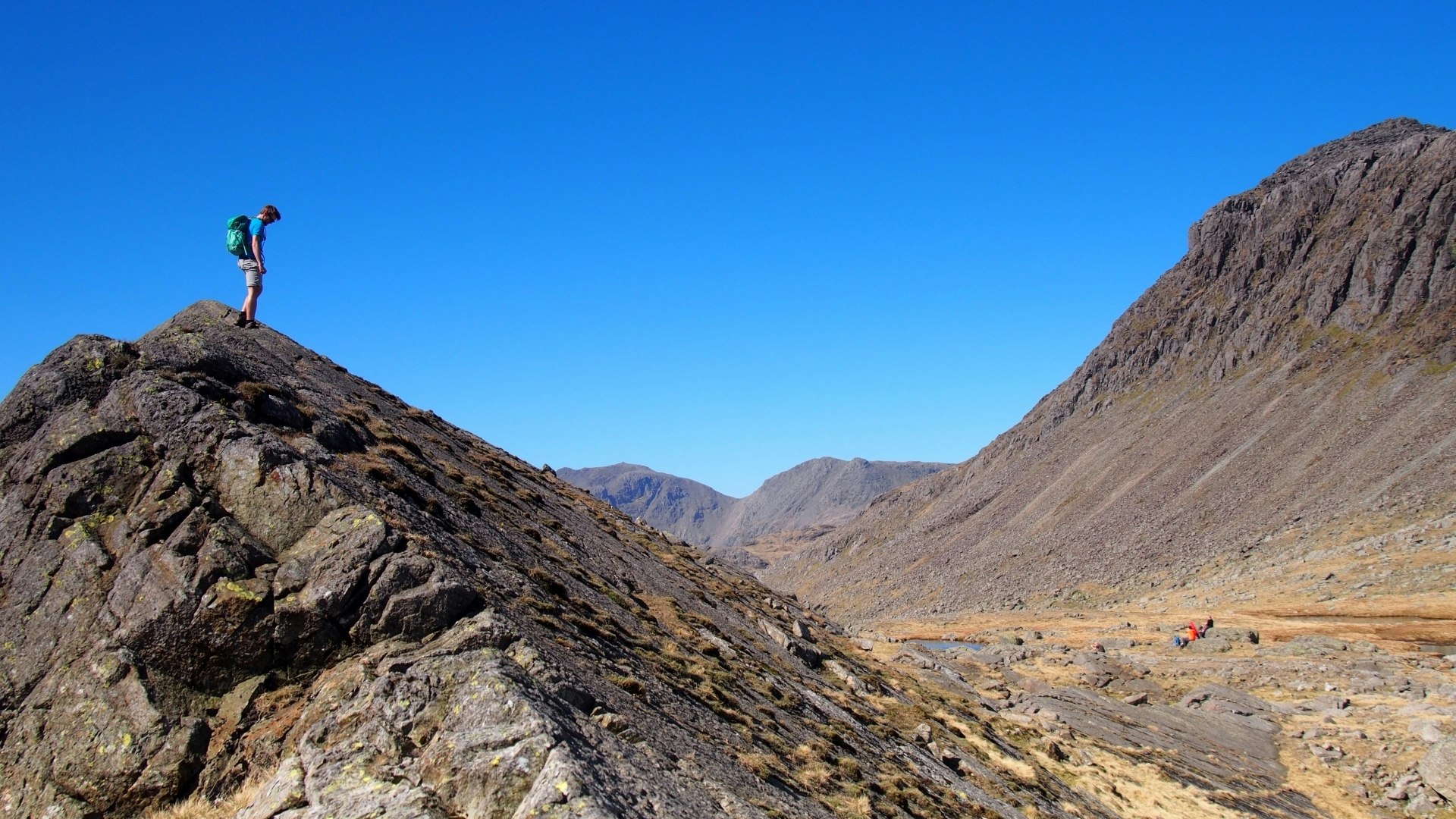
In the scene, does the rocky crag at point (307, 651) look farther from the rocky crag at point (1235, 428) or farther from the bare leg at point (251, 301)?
the rocky crag at point (1235, 428)

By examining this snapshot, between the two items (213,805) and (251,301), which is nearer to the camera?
(213,805)

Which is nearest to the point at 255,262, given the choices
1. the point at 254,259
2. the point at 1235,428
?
the point at 254,259

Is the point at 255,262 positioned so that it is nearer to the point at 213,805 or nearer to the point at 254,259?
the point at 254,259

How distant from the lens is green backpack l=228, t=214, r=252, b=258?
16.7 meters

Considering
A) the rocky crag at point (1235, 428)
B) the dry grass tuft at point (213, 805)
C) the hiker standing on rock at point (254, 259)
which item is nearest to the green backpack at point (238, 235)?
the hiker standing on rock at point (254, 259)

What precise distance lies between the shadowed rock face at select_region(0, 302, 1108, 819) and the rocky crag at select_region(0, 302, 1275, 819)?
4cm

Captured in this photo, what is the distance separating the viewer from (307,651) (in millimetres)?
11539

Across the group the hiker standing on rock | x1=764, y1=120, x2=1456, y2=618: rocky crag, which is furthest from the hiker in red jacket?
x1=764, y1=120, x2=1456, y2=618: rocky crag

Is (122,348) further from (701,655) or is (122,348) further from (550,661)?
(701,655)

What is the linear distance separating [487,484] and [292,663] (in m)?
12.2

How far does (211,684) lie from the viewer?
1112cm

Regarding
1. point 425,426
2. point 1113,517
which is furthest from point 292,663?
point 1113,517

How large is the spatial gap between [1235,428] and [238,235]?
11213cm

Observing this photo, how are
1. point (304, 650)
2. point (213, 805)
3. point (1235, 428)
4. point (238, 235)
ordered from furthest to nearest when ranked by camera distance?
1. point (1235, 428)
2. point (238, 235)
3. point (304, 650)
4. point (213, 805)
